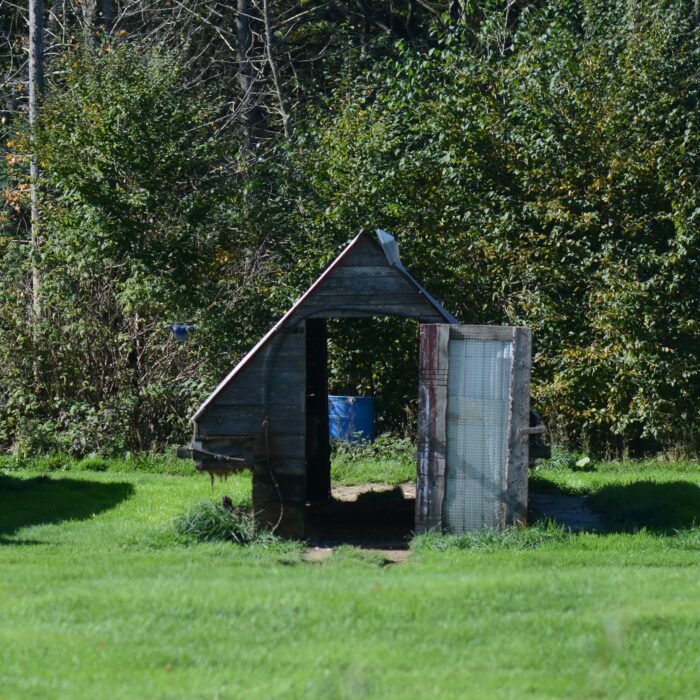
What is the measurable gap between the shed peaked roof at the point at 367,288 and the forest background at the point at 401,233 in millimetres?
5916

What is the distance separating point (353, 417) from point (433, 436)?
685 centimetres

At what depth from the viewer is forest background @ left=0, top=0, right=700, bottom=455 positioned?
1777 centimetres

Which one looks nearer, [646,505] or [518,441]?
[518,441]

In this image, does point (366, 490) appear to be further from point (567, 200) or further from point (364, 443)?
point (567, 200)

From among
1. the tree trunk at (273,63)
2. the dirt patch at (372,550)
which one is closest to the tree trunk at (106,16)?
the tree trunk at (273,63)

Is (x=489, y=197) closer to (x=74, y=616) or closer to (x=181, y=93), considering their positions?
(x=181, y=93)

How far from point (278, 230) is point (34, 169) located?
4.46m

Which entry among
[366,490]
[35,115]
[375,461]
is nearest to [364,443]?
[375,461]

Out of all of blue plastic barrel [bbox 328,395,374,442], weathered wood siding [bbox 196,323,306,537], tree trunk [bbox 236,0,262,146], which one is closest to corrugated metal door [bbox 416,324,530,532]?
weathered wood siding [bbox 196,323,306,537]

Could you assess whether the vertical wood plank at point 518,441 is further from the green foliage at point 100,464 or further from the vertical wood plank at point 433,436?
the green foliage at point 100,464

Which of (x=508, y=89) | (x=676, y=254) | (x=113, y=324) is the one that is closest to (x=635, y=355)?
(x=676, y=254)

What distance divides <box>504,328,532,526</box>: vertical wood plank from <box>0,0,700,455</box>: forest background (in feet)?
19.3

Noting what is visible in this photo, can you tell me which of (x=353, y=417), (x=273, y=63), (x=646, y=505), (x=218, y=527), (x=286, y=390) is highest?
(x=273, y=63)

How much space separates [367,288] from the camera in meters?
12.2
